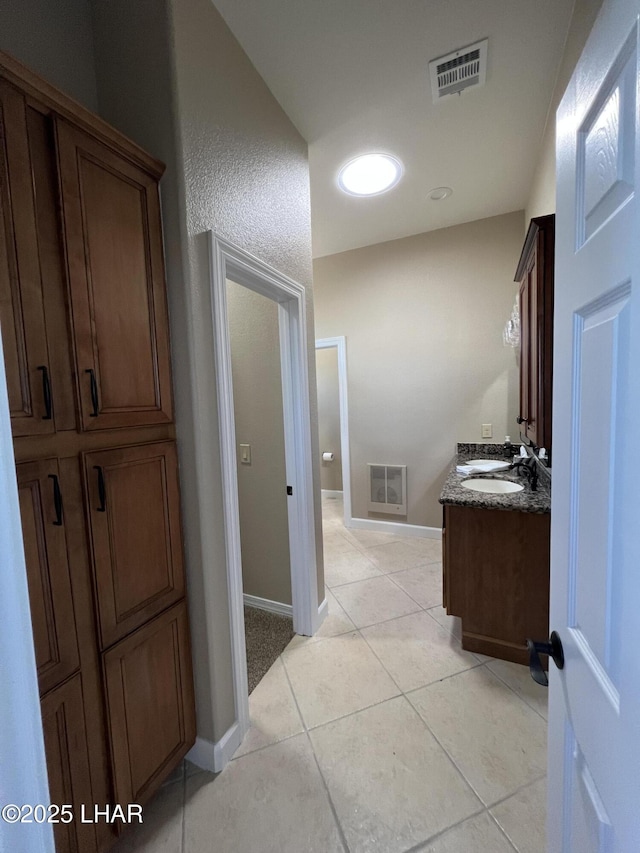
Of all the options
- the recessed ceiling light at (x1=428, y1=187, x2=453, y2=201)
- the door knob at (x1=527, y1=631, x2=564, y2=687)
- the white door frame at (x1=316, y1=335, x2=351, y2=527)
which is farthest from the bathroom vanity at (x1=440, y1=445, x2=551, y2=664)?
→ the recessed ceiling light at (x1=428, y1=187, x2=453, y2=201)

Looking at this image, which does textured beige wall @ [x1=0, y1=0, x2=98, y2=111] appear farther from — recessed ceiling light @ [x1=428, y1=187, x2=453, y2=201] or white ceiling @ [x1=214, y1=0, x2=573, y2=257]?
recessed ceiling light @ [x1=428, y1=187, x2=453, y2=201]

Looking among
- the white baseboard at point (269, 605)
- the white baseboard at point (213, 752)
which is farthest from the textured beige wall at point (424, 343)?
the white baseboard at point (213, 752)

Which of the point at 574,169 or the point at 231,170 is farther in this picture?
the point at 231,170

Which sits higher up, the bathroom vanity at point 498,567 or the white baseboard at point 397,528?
the bathroom vanity at point 498,567

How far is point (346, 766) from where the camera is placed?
4.46 ft

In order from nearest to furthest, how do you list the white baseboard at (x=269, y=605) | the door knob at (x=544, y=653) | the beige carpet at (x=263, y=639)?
the door knob at (x=544, y=653), the beige carpet at (x=263, y=639), the white baseboard at (x=269, y=605)

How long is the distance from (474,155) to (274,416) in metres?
2.13

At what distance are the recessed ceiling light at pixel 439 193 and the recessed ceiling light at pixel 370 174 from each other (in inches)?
14.2

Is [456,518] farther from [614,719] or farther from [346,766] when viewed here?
[614,719]

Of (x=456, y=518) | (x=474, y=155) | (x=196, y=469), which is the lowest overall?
(x=456, y=518)

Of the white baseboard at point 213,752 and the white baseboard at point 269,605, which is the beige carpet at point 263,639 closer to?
the white baseboard at point 269,605

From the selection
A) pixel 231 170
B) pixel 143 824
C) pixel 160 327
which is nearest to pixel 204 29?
pixel 231 170

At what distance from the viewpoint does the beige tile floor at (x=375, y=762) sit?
1142 mm

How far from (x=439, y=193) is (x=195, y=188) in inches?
86.3
